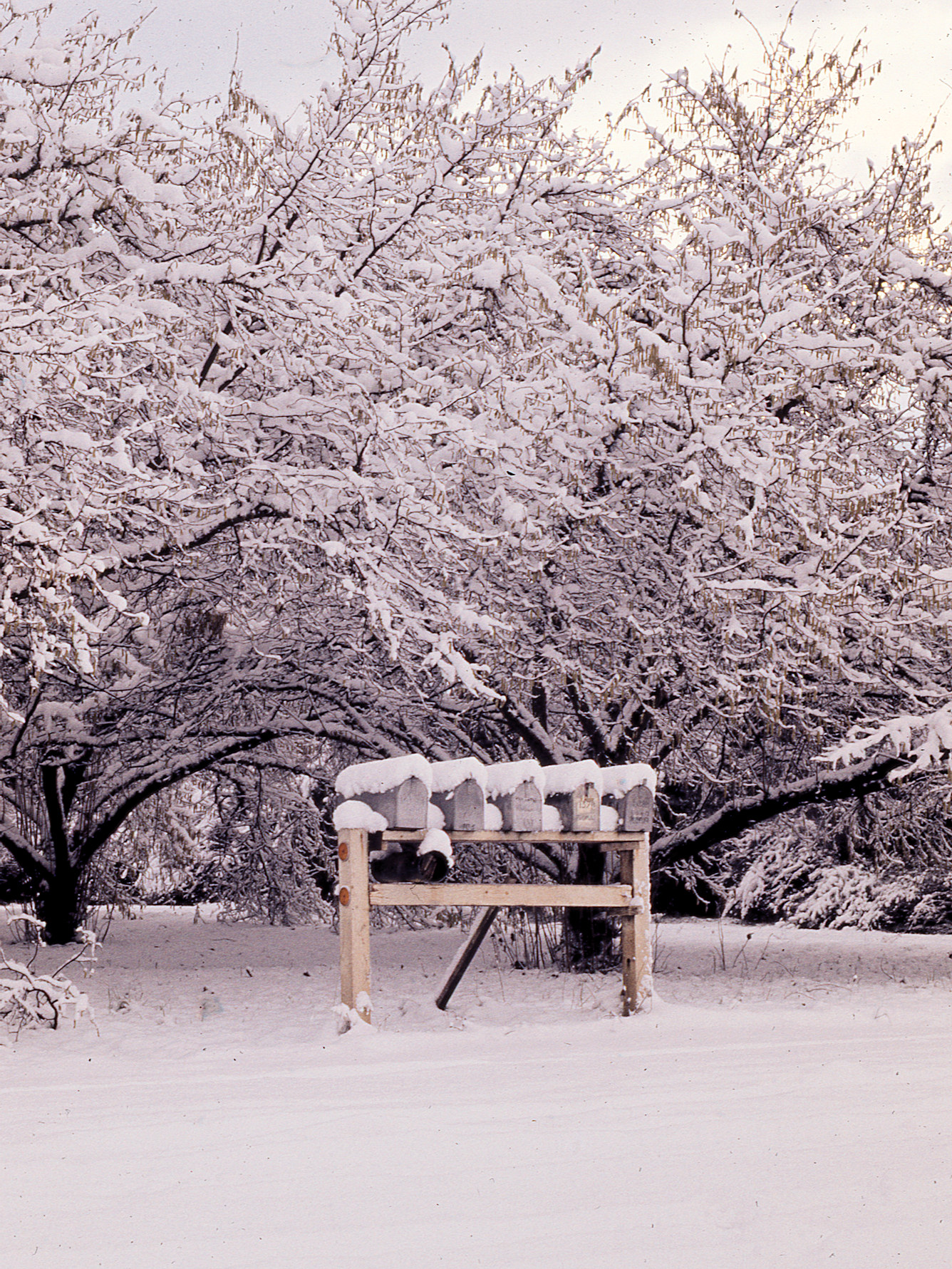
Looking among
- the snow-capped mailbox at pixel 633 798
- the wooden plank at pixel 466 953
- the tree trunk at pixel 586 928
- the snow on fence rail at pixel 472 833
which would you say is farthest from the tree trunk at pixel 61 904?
the snow-capped mailbox at pixel 633 798

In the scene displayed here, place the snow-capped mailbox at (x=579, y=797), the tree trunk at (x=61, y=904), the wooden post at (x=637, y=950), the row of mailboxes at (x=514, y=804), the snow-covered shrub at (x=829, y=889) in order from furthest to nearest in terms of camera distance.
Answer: the snow-covered shrub at (x=829, y=889)
the tree trunk at (x=61, y=904)
the wooden post at (x=637, y=950)
the snow-capped mailbox at (x=579, y=797)
the row of mailboxes at (x=514, y=804)

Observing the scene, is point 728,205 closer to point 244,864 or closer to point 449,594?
point 449,594

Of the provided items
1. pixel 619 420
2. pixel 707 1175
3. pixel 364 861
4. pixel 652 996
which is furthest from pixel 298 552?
pixel 707 1175

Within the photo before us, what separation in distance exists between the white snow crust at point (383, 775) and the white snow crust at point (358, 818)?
125 mm

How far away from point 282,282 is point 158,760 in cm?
482

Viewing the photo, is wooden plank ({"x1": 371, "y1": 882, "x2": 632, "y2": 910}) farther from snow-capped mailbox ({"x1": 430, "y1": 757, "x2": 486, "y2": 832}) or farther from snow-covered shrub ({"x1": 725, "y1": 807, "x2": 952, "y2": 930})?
snow-covered shrub ({"x1": 725, "y1": 807, "x2": 952, "y2": 930})

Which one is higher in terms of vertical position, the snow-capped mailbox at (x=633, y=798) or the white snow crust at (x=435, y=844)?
the snow-capped mailbox at (x=633, y=798)

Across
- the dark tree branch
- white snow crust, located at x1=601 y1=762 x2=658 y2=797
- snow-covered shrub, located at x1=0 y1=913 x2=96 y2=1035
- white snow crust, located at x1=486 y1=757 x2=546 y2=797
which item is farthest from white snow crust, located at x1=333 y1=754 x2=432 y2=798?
the dark tree branch

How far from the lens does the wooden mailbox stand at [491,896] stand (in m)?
6.40

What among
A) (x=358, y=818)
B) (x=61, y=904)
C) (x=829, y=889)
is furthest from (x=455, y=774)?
(x=829, y=889)

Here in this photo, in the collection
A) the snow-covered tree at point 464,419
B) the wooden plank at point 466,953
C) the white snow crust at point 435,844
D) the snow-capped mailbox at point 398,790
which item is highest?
the snow-covered tree at point 464,419

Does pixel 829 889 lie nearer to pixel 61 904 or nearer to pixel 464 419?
pixel 61 904

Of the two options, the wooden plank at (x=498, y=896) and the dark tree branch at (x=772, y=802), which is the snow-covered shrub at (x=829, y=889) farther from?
the wooden plank at (x=498, y=896)

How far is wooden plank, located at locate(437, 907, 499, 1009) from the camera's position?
23.4ft
